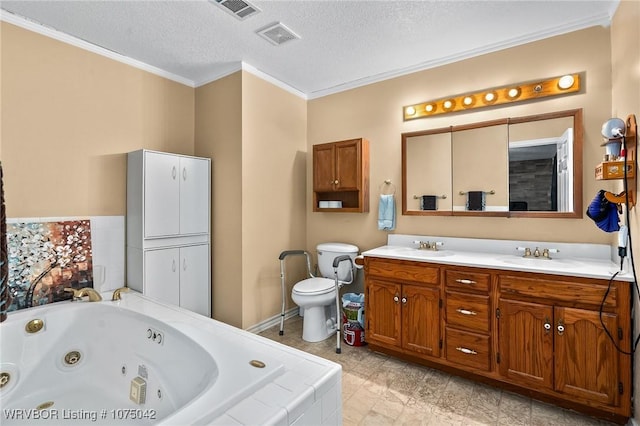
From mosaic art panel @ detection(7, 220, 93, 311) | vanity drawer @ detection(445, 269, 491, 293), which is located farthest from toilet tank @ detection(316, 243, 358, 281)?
mosaic art panel @ detection(7, 220, 93, 311)

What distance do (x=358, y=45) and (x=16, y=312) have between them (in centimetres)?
315

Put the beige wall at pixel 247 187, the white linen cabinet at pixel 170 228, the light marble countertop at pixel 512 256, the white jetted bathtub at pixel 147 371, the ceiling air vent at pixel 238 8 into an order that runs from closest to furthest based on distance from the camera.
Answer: the white jetted bathtub at pixel 147 371
the light marble countertop at pixel 512 256
the ceiling air vent at pixel 238 8
the white linen cabinet at pixel 170 228
the beige wall at pixel 247 187

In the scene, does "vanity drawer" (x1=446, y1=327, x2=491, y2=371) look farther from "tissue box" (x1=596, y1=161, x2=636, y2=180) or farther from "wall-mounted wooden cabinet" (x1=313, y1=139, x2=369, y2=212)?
"wall-mounted wooden cabinet" (x1=313, y1=139, x2=369, y2=212)

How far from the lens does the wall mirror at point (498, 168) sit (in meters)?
2.38

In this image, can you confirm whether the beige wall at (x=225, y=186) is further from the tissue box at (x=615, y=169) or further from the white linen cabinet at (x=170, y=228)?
the tissue box at (x=615, y=169)

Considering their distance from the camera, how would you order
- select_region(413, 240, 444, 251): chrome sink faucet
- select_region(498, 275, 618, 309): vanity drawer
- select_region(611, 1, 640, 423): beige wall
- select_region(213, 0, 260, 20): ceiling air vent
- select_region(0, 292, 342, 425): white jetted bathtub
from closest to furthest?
select_region(0, 292, 342, 425): white jetted bathtub → select_region(611, 1, 640, 423): beige wall → select_region(498, 275, 618, 309): vanity drawer → select_region(213, 0, 260, 20): ceiling air vent → select_region(413, 240, 444, 251): chrome sink faucet

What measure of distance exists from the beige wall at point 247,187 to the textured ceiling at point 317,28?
32 centimetres

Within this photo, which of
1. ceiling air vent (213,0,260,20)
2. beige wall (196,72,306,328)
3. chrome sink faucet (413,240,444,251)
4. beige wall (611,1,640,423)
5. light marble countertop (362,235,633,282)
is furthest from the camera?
beige wall (196,72,306,328)

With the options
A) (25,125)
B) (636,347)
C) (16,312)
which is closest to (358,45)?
(25,125)

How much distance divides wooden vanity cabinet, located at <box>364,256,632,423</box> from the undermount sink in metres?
0.13

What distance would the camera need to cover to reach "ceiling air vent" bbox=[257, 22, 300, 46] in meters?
2.40

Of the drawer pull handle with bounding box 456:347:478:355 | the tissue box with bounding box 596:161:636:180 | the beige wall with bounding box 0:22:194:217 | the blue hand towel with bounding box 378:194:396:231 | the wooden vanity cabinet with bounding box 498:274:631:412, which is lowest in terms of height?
the drawer pull handle with bounding box 456:347:478:355

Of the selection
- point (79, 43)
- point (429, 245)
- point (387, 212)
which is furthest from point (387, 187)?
point (79, 43)

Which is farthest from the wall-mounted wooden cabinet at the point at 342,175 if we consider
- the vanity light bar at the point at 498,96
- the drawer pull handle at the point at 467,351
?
the drawer pull handle at the point at 467,351
